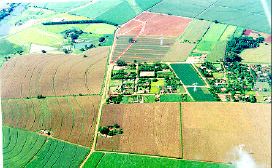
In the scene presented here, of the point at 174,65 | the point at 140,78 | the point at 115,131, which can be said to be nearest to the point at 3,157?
the point at 115,131

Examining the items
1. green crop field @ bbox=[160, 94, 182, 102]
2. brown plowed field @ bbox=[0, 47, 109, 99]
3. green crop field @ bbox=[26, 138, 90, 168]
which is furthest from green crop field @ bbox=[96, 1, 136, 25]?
green crop field @ bbox=[26, 138, 90, 168]

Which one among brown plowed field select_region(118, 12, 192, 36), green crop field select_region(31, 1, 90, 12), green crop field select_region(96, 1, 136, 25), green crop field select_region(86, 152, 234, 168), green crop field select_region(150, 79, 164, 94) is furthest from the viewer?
green crop field select_region(31, 1, 90, 12)

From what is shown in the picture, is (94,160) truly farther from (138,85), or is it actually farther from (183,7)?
(183,7)

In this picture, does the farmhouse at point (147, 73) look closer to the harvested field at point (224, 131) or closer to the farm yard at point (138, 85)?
the farm yard at point (138, 85)

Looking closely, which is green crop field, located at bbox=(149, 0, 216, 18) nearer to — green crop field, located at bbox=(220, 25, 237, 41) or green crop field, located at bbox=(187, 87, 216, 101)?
green crop field, located at bbox=(220, 25, 237, 41)

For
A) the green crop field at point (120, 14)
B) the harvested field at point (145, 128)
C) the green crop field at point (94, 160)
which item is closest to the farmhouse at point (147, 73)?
the harvested field at point (145, 128)
